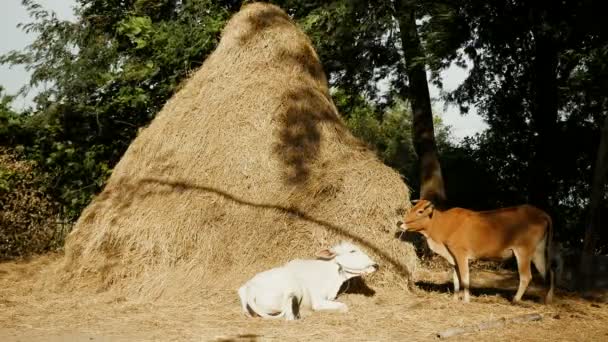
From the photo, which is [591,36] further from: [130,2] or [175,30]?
[130,2]

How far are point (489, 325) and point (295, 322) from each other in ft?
6.54

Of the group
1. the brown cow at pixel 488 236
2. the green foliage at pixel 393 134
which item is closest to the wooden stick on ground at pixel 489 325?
the brown cow at pixel 488 236

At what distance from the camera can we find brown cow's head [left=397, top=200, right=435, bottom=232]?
28.9 ft

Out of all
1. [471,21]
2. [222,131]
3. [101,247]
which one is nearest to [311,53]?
[222,131]

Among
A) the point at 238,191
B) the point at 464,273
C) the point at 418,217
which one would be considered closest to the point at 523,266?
the point at 464,273

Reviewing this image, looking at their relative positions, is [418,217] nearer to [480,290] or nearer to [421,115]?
[480,290]

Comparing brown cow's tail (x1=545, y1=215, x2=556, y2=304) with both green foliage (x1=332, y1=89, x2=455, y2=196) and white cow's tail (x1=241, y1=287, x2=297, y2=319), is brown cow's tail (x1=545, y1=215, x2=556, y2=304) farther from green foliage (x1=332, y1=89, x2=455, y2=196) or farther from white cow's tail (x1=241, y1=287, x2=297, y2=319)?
green foliage (x1=332, y1=89, x2=455, y2=196)

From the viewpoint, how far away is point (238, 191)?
31.8 feet

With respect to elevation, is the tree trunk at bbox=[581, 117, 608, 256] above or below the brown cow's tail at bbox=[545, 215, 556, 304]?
above

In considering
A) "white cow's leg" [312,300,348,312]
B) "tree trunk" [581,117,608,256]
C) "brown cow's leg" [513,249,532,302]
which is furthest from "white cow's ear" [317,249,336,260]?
"tree trunk" [581,117,608,256]

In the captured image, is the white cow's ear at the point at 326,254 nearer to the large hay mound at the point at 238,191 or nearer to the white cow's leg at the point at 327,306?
the white cow's leg at the point at 327,306

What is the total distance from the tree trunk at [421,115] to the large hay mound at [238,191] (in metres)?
2.86

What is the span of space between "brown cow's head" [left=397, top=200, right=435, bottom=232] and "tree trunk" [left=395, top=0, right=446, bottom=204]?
15.6ft

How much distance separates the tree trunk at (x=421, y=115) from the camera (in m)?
13.3
